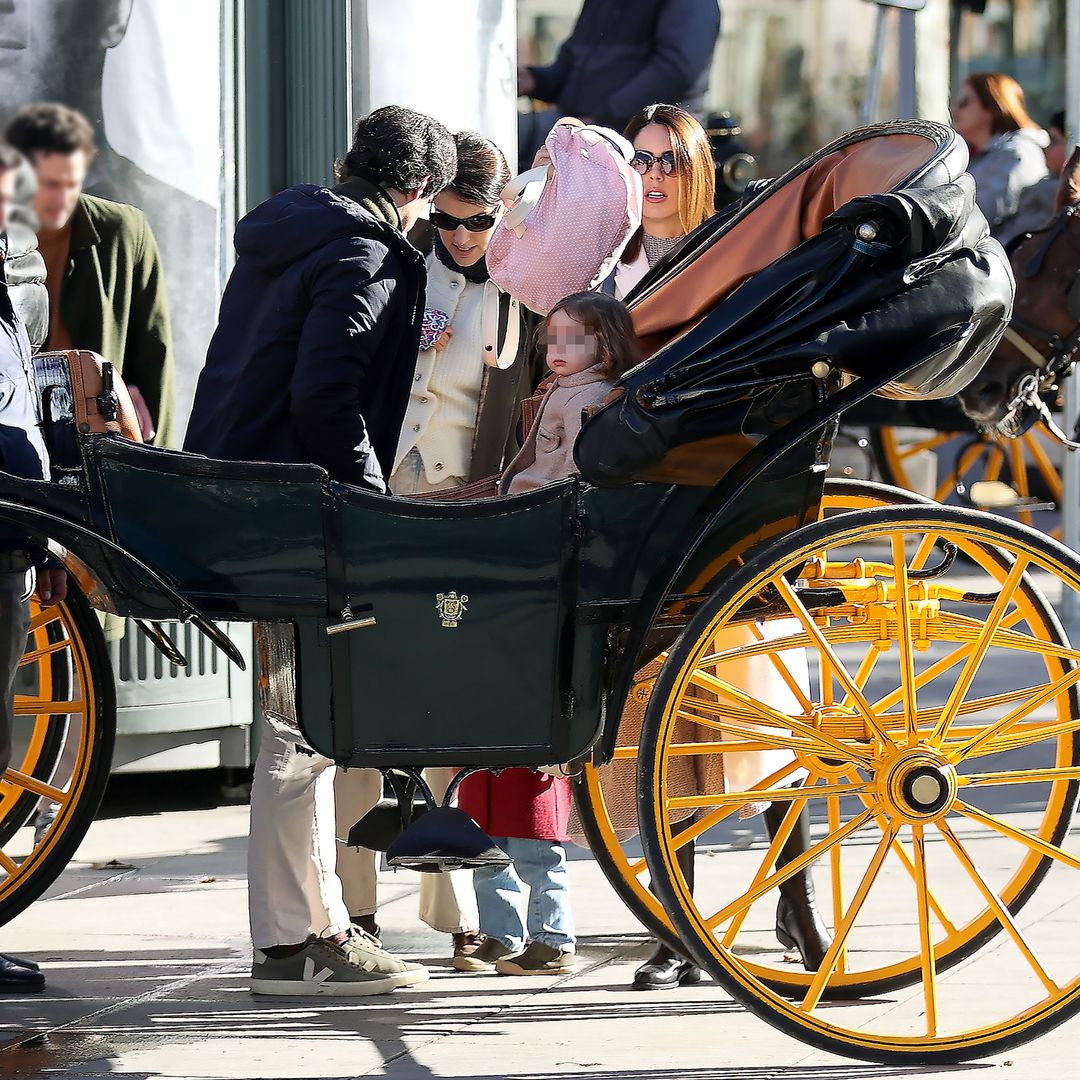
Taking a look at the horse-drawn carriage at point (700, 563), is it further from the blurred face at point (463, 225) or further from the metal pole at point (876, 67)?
the metal pole at point (876, 67)

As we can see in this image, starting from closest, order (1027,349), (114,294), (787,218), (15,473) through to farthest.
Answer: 1. (787,218)
2. (15,473)
3. (114,294)
4. (1027,349)

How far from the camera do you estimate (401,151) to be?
4270 mm

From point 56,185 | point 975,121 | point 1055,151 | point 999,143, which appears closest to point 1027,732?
point 56,185

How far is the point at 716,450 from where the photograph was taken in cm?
373

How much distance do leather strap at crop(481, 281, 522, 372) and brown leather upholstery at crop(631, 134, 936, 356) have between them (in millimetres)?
875

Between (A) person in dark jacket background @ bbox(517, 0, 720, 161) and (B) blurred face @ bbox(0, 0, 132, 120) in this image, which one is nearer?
(B) blurred face @ bbox(0, 0, 132, 120)

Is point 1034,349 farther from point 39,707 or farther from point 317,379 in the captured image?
point 39,707

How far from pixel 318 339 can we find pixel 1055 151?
672 cm

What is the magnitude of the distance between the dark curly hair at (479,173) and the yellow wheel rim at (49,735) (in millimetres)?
1357

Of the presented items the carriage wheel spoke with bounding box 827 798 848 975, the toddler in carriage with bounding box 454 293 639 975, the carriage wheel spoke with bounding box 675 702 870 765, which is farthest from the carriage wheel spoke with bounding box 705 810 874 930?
the toddler in carriage with bounding box 454 293 639 975

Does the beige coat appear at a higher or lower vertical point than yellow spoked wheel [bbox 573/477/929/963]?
higher

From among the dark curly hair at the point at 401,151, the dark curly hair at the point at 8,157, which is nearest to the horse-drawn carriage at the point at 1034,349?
the dark curly hair at the point at 401,151

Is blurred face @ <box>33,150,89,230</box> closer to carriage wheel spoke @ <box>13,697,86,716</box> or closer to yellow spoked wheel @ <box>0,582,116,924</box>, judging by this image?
yellow spoked wheel @ <box>0,582,116,924</box>

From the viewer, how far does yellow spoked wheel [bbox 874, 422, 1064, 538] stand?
10.0 metres
